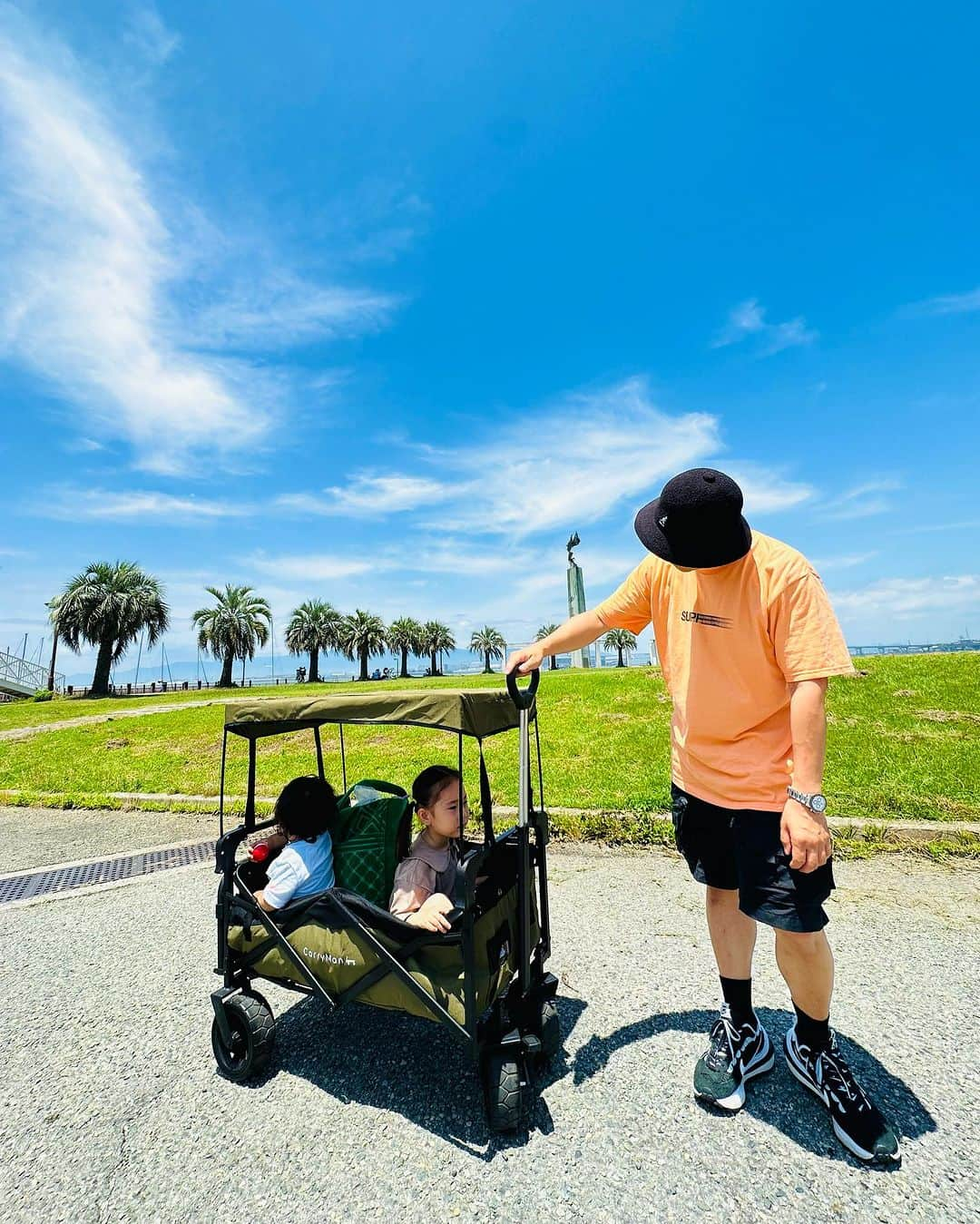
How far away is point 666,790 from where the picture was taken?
23.6ft

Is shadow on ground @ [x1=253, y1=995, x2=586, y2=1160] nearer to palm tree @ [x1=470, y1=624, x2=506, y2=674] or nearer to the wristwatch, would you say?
the wristwatch

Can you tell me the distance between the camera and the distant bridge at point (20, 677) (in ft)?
138

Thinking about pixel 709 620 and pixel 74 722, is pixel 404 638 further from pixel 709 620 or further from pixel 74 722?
pixel 709 620

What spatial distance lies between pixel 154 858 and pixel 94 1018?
3.54 m

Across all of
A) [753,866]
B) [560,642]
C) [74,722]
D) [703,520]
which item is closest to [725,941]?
[753,866]

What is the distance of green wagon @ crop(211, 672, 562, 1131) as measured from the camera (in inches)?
97.3

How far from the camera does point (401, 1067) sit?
113 inches

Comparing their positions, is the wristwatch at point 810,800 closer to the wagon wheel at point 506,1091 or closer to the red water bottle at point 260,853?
the wagon wheel at point 506,1091

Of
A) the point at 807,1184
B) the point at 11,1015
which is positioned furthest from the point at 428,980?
the point at 11,1015

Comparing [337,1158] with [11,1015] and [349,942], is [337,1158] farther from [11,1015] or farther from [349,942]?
[11,1015]

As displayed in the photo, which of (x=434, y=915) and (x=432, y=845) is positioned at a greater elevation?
(x=432, y=845)

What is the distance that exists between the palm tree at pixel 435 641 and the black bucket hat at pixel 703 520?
77.3 meters

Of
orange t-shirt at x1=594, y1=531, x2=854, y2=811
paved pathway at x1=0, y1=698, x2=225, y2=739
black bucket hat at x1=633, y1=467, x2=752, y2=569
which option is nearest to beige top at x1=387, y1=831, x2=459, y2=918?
orange t-shirt at x1=594, y1=531, x2=854, y2=811

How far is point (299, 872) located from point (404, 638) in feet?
244
